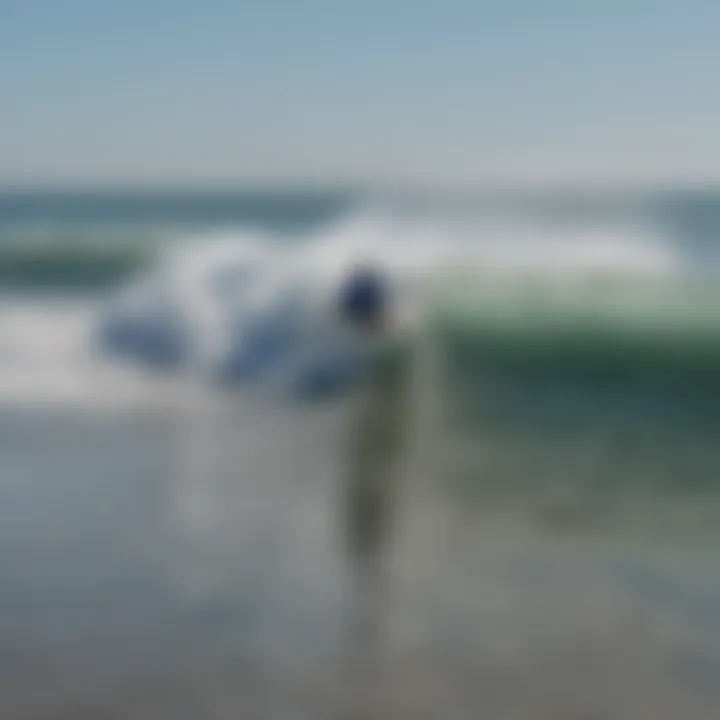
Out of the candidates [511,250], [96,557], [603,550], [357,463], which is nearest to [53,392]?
[357,463]

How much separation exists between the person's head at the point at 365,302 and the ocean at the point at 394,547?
90cm

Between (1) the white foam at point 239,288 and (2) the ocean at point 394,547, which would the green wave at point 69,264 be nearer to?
(1) the white foam at point 239,288

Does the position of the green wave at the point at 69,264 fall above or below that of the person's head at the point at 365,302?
above

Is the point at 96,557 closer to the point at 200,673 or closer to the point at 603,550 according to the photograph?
the point at 200,673

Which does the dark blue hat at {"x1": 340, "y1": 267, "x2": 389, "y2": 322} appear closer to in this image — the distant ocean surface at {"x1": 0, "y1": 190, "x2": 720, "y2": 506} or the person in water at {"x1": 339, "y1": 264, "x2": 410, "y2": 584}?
the person in water at {"x1": 339, "y1": 264, "x2": 410, "y2": 584}

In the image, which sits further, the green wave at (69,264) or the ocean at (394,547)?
the green wave at (69,264)

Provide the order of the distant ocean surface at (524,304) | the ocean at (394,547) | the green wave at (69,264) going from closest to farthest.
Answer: the ocean at (394,547) → the distant ocean surface at (524,304) → the green wave at (69,264)

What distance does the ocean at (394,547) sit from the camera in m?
5.49

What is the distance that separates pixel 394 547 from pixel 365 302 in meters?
8.50

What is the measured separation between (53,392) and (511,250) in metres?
20.7

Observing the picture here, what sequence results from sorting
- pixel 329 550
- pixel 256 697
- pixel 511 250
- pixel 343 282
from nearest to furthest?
pixel 256 697
pixel 329 550
pixel 343 282
pixel 511 250

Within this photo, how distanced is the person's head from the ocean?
90 centimetres

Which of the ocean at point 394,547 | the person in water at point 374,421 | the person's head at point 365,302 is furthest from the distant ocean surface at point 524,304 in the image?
the person's head at point 365,302

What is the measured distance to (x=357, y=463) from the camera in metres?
9.41
